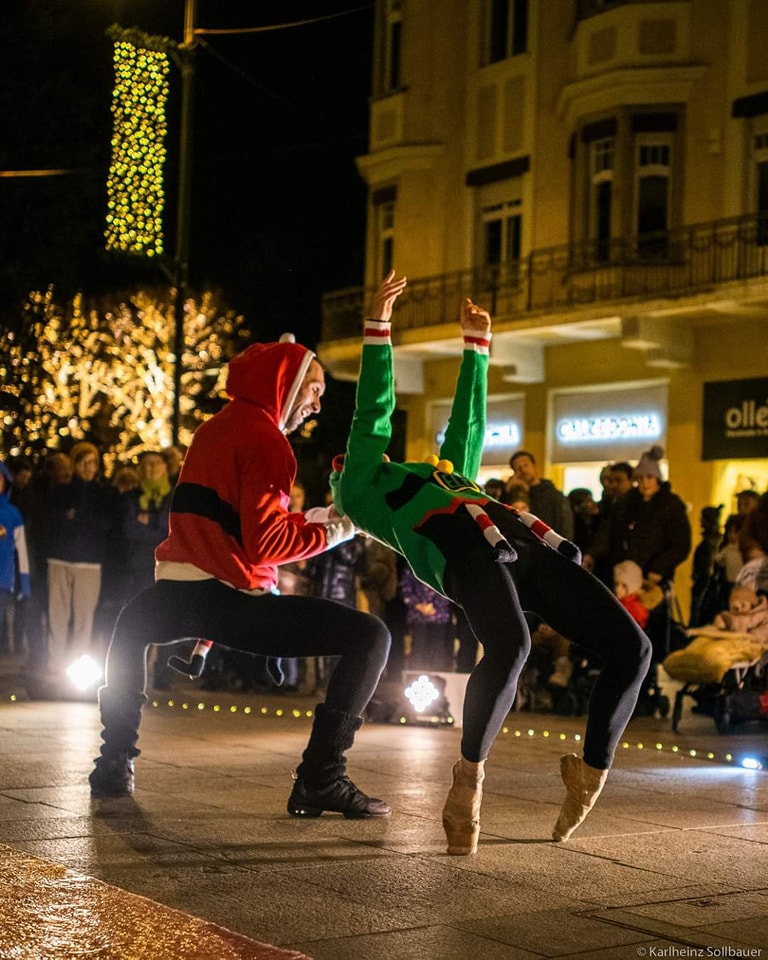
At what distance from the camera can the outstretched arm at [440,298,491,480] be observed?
22.2ft

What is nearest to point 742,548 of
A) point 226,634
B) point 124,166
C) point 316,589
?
point 316,589

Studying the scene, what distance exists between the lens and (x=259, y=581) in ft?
22.6

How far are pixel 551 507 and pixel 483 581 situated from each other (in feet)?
22.8

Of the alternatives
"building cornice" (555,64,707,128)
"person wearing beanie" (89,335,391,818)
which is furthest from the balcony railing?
"person wearing beanie" (89,335,391,818)

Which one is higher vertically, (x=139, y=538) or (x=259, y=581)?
(x=139, y=538)

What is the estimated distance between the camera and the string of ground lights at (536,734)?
964 centimetres

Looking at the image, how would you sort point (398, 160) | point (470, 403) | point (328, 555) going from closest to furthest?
point (470, 403) → point (328, 555) → point (398, 160)

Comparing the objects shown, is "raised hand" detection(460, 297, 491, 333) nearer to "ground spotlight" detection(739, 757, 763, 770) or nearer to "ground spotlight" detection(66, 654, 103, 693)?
"ground spotlight" detection(739, 757, 763, 770)

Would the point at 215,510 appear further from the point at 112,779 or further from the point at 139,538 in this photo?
the point at 139,538

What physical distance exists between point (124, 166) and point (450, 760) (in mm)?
13761

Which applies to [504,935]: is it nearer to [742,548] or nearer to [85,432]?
[742,548]

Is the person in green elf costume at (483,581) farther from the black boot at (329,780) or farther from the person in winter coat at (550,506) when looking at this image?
the person in winter coat at (550,506)

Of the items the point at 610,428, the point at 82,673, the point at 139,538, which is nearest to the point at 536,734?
the point at 82,673

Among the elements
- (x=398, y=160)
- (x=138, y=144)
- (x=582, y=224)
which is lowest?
(x=582, y=224)
